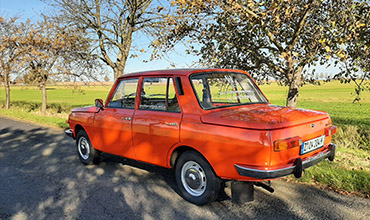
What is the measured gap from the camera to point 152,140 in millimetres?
4074

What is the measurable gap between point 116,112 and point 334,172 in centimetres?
373

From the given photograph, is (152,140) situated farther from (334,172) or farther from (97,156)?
(334,172)

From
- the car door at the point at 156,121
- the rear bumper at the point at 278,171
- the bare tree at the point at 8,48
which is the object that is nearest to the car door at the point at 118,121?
the car door at the point at 156,121

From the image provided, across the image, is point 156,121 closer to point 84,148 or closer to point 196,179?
point 196,179

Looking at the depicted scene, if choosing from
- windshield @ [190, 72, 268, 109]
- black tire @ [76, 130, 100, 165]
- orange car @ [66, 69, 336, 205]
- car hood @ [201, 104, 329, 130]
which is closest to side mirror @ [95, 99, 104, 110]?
orange car @ [66, 69, 336, 205]

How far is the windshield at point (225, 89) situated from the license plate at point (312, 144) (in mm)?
1081

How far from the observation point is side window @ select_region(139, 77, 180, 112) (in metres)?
3.95

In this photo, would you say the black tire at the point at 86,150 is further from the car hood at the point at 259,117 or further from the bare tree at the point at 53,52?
the bare tree at the point at 53,52

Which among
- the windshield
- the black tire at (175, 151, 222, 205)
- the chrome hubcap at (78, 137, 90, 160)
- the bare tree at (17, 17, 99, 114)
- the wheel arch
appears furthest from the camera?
the bare tree at (17, 17, 99, 114)

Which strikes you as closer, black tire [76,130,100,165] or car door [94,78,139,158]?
car door [94,78,139,158]

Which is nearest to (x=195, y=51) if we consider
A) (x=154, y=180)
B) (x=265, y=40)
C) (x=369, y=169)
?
(x=265, y=40)

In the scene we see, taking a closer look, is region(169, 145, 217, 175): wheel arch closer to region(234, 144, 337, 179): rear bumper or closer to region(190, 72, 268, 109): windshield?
region(190, 72, 268, 109): windshield

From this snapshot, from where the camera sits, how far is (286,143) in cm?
298

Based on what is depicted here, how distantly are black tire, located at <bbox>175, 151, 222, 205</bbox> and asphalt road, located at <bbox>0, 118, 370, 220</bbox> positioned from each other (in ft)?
0.41
